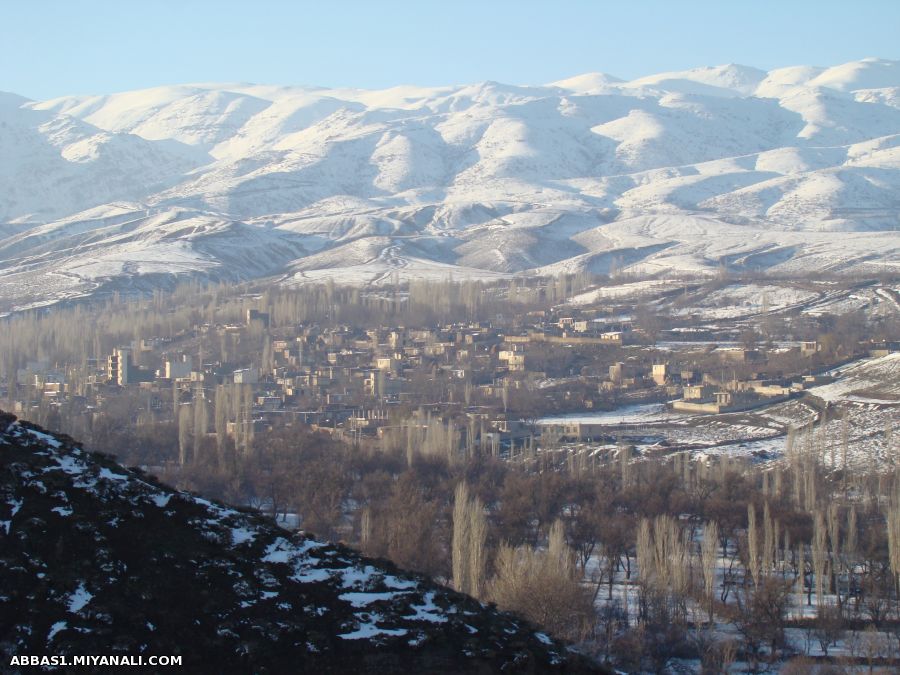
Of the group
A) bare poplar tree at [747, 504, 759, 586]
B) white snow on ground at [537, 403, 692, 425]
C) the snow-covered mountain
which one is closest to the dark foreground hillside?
bare poplar tree at [747, 504, 759, 586]

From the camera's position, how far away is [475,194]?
133m

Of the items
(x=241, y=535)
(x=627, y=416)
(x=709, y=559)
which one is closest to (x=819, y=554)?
(x=709, y=559)

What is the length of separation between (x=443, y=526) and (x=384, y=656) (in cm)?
1517

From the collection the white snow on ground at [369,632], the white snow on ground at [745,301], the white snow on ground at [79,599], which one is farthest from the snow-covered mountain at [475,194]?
the white snow on ground at [79,599]

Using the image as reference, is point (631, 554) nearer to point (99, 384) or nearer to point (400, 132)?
point (99, 384)

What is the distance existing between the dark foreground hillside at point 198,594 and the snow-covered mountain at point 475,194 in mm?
73833

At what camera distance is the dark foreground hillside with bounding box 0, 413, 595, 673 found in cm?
947

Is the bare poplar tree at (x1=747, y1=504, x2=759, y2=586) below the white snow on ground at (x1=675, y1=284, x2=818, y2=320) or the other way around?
below

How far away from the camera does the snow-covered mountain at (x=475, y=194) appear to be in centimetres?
9638

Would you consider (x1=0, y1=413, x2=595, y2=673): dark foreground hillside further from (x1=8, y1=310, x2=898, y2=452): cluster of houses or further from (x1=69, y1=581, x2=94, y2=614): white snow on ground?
(x1=8, y1=310, x2=898, y2=452): cluster of houses

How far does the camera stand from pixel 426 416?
42.3 m

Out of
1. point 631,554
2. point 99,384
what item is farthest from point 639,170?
point 631,554

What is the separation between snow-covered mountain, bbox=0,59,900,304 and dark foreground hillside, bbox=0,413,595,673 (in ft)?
242

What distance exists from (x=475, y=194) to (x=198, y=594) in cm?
12436
